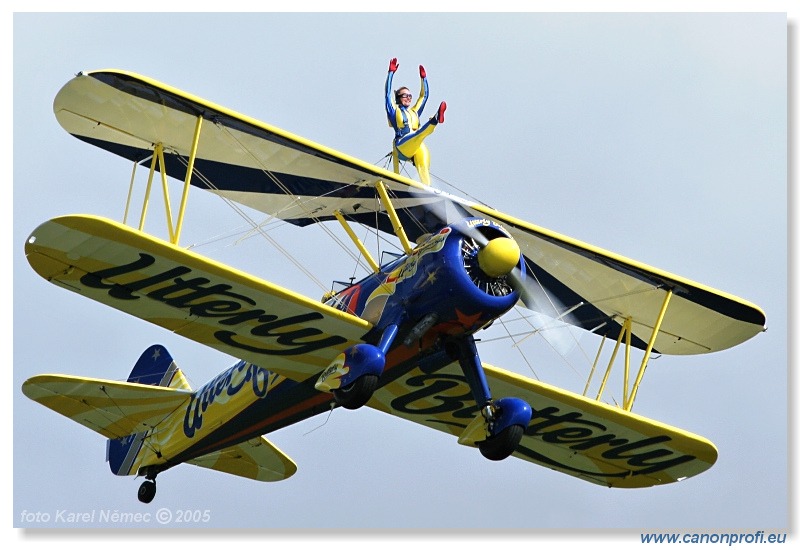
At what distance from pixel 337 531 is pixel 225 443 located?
79.5 inches

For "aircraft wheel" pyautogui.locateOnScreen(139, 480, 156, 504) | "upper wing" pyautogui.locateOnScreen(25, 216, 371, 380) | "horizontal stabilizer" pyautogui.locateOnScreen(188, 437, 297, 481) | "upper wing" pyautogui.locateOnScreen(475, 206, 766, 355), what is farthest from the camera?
"horizontal stabilizer" pyautogui.locateOnScreen(188, 437, 297, 481)

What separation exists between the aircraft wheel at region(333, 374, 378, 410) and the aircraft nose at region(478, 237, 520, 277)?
145 cm

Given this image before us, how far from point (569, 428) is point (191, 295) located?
4.83m

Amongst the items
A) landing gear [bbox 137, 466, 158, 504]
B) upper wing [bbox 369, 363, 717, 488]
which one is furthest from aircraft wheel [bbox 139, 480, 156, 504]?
upper wing [bbox 369, 363, 717, 488]

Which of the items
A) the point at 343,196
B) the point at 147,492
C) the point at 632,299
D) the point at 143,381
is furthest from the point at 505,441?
the point at 143,381

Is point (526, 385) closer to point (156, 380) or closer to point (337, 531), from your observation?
point (337, 531)

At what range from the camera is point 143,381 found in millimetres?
18203

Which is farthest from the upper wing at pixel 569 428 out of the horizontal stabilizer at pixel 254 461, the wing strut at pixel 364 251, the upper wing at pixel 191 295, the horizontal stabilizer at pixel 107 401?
the horizontal stabilizer at pixel 107 401

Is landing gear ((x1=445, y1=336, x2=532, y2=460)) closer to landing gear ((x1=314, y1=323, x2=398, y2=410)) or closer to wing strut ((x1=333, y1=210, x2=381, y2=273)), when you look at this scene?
landing gear ((x1=314, y1=323, x2=398, y2=410))

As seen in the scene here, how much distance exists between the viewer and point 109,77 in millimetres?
13781

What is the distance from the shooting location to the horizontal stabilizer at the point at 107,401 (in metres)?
16.0

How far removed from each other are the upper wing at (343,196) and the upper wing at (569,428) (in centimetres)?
101

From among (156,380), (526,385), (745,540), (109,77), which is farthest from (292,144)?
(745,540)

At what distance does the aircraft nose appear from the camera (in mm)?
13312
